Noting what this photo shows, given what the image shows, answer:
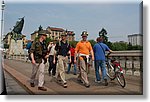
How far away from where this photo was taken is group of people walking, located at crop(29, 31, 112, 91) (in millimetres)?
3908

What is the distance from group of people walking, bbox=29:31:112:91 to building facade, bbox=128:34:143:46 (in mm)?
393

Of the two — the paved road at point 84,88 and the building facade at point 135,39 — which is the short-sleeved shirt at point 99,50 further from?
the building facade at point 135,39

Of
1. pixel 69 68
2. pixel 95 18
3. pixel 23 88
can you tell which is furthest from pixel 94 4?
pixel 23 88

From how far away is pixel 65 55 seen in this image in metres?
4.21

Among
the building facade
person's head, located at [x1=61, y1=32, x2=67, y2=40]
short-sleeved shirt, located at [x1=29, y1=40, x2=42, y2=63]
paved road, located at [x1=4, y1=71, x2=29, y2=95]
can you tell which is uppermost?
person's head, located at [x1=61, y1=32, x2=67, y2=40]

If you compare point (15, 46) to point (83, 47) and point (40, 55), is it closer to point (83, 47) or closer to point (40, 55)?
point (40, 55)

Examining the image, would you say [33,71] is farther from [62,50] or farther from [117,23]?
[117,23]

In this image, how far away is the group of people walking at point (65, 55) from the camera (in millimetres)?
3908

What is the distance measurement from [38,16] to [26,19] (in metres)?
0.18

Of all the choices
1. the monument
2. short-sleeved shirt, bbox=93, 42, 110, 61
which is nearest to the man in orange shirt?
short-sleeved shirt, bbox=93, 42, 110, 61

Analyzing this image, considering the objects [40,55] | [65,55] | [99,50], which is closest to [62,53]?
[65,55]

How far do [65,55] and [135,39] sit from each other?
3.48 ft

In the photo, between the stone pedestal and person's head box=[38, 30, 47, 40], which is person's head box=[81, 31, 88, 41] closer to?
person's head box=[38, 30, 47, 40]

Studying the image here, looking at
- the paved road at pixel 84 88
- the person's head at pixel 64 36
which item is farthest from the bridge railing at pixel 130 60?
the person's head at pixel 64 36
